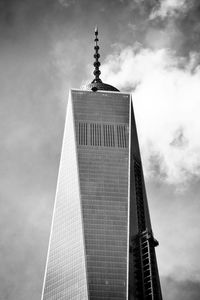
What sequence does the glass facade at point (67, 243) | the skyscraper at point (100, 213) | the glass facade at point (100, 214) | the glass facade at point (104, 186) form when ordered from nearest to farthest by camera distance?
the glass facade at point (104, 186) → the glass facade at point (100, 214) → the skyscraper at point (100, 213) → the glass facade at point (67, 243)

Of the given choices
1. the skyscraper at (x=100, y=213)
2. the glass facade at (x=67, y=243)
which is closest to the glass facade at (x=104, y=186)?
the skyscraper at (x=100, y=213)

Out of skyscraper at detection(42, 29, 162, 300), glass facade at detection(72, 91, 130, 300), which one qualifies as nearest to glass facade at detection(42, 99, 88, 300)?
→ skyscraper at detection(42, 29, 162, 300)

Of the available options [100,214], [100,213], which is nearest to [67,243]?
[100,214]

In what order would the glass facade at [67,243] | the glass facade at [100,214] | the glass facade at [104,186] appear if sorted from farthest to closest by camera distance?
the glass facade at [67,243], the glass facade at [100,214], the glass facade at [104,186]

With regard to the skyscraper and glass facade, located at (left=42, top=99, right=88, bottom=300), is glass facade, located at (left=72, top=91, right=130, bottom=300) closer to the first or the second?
the skyscraper

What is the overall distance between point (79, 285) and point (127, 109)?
2652 inches

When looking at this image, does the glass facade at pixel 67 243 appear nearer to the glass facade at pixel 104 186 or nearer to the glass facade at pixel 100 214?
the glass facade at pixel 100 214

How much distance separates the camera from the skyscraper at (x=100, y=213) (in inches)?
5787

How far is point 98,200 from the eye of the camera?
161 m

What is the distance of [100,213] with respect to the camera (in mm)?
158375

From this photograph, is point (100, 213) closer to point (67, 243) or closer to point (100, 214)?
point (100, 214)

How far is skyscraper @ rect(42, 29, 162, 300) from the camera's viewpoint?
482 ft

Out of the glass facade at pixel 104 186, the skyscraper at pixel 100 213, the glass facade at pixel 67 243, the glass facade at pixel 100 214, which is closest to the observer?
the glass facade at pixel 104 186

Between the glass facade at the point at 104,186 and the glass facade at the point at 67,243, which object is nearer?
the glass facade at the point at 104,186
